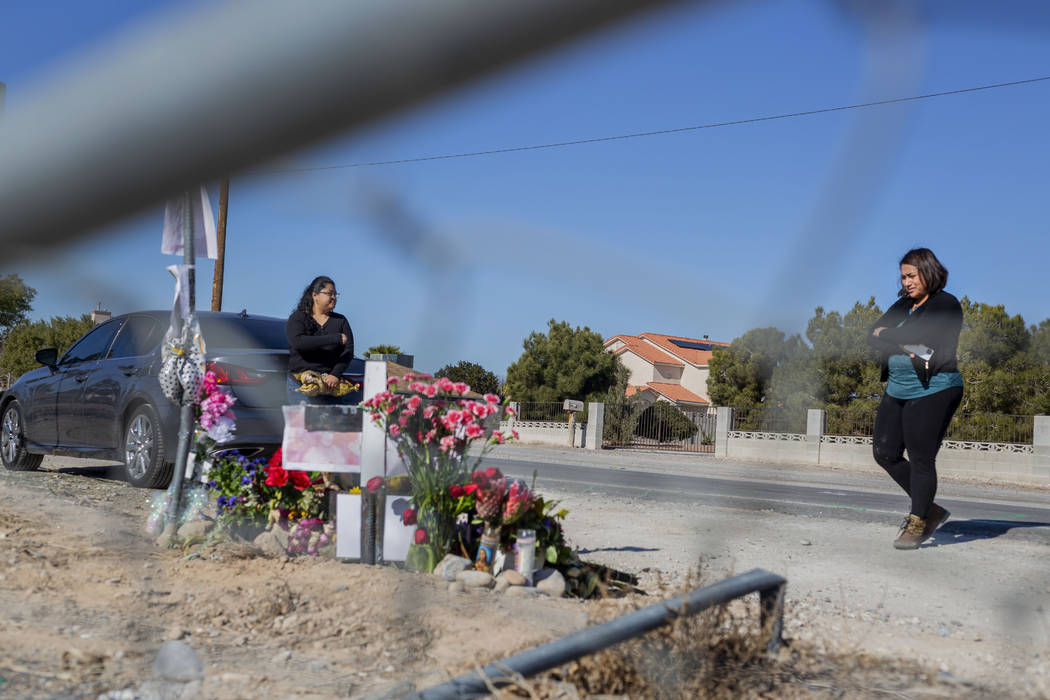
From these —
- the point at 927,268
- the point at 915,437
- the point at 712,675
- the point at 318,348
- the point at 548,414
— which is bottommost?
the point at 712,675

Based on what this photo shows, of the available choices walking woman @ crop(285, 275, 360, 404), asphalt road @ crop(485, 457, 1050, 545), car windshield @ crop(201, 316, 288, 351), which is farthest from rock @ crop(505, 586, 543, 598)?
asphalt road @ crop(485, 457, 1050, 545)

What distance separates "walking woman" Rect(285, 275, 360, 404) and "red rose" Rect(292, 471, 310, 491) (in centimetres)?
38

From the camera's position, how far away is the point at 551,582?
3807 millimetres

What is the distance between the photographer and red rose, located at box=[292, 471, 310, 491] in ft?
14.7

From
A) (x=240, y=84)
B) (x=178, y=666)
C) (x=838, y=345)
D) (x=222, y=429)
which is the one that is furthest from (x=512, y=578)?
(x=240, y=84)

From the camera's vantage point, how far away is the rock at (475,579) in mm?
3662

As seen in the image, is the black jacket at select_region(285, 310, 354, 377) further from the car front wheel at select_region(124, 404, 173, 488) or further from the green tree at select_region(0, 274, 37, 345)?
the green tree at select_region(0, 274, 37, 345)

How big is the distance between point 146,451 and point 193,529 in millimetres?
1894

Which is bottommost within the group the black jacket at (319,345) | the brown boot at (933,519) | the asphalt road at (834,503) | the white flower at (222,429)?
the asphalt road at (834,503)

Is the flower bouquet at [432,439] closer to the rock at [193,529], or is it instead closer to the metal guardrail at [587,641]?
the rock at [193,529]

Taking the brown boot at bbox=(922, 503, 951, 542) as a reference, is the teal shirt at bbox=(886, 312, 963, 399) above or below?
above

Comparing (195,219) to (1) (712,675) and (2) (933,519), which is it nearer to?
(1) (712,675)

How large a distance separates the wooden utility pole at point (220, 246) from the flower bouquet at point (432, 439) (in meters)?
2.67

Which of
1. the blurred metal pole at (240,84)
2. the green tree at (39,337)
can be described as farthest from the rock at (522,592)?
the blurred metal pole at (240,84)
